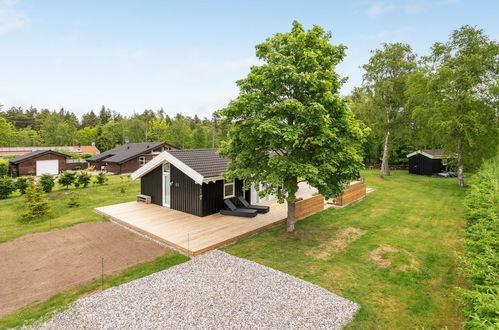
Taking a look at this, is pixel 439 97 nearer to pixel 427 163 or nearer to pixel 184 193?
pixel 427 163

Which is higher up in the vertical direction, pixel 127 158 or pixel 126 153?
pixel 126 153

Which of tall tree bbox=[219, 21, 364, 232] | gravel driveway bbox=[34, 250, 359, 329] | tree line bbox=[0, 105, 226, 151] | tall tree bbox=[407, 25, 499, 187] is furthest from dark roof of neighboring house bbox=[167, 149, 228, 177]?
tree line bbox=[0, 105, 226, 151]

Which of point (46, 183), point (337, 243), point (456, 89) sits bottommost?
point (337, 243)

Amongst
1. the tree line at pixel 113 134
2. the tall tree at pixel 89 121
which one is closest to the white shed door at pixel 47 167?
the tree line at pixel 113 134

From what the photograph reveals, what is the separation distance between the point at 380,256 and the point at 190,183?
8.35 meters

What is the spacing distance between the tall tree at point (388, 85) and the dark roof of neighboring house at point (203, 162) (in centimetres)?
1929

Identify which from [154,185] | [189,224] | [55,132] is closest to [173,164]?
[154,185]

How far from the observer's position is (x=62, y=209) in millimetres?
13680

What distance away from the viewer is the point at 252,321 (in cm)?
479

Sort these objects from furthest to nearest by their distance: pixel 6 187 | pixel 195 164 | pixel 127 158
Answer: pixel 127 158 < pixel 6 187 < pixel 195 164

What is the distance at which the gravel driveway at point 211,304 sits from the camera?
4738 millimetres

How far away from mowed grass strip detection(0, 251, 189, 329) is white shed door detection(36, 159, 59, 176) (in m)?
30.5

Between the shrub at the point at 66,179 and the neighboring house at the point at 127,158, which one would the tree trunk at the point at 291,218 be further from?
the neighboring house at the point at 127,158

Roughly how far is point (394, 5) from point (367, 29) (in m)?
1.94
